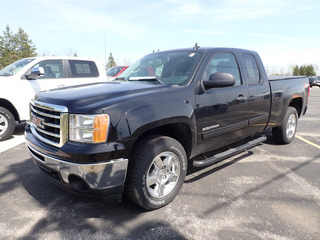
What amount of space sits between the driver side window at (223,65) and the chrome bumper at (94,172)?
165 centimetres

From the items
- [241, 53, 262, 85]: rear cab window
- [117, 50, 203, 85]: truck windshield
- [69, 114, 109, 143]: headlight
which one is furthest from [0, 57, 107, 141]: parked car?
[241, 53, 262, 85]: rear cab window

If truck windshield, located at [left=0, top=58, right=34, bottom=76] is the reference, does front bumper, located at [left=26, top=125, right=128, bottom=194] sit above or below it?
below

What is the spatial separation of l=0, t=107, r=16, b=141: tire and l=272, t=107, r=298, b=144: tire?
586cm

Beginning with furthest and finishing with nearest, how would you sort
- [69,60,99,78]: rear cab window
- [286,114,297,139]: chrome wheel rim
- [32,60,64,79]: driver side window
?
[69,60,99,78]: rear cab window < [32,60,64,79]: driver side window < [286,114,297,139]: chrome wheel rim

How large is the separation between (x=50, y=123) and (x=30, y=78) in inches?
154

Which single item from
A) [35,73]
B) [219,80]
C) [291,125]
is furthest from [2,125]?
[291,125]

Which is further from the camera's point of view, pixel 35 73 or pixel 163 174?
pixel 35 73

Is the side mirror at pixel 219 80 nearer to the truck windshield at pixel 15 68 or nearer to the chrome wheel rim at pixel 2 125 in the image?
the chrome wheel rim at pixel 2 125

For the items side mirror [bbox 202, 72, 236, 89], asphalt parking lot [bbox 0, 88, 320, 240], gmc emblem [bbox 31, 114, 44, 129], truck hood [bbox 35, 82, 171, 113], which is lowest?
asphalt parking lot [bbox 0, 88, 320, 240]

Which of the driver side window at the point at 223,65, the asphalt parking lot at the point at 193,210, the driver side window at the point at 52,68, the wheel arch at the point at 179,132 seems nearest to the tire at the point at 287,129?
the asphalt parking lot at the point at 193,210

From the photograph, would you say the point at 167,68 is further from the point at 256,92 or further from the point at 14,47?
the point at 14,47

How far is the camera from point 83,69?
22.4 ft

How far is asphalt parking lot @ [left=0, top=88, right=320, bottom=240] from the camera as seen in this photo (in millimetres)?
2318

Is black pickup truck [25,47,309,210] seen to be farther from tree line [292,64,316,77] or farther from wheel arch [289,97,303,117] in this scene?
tree line [292,64,316,77]
